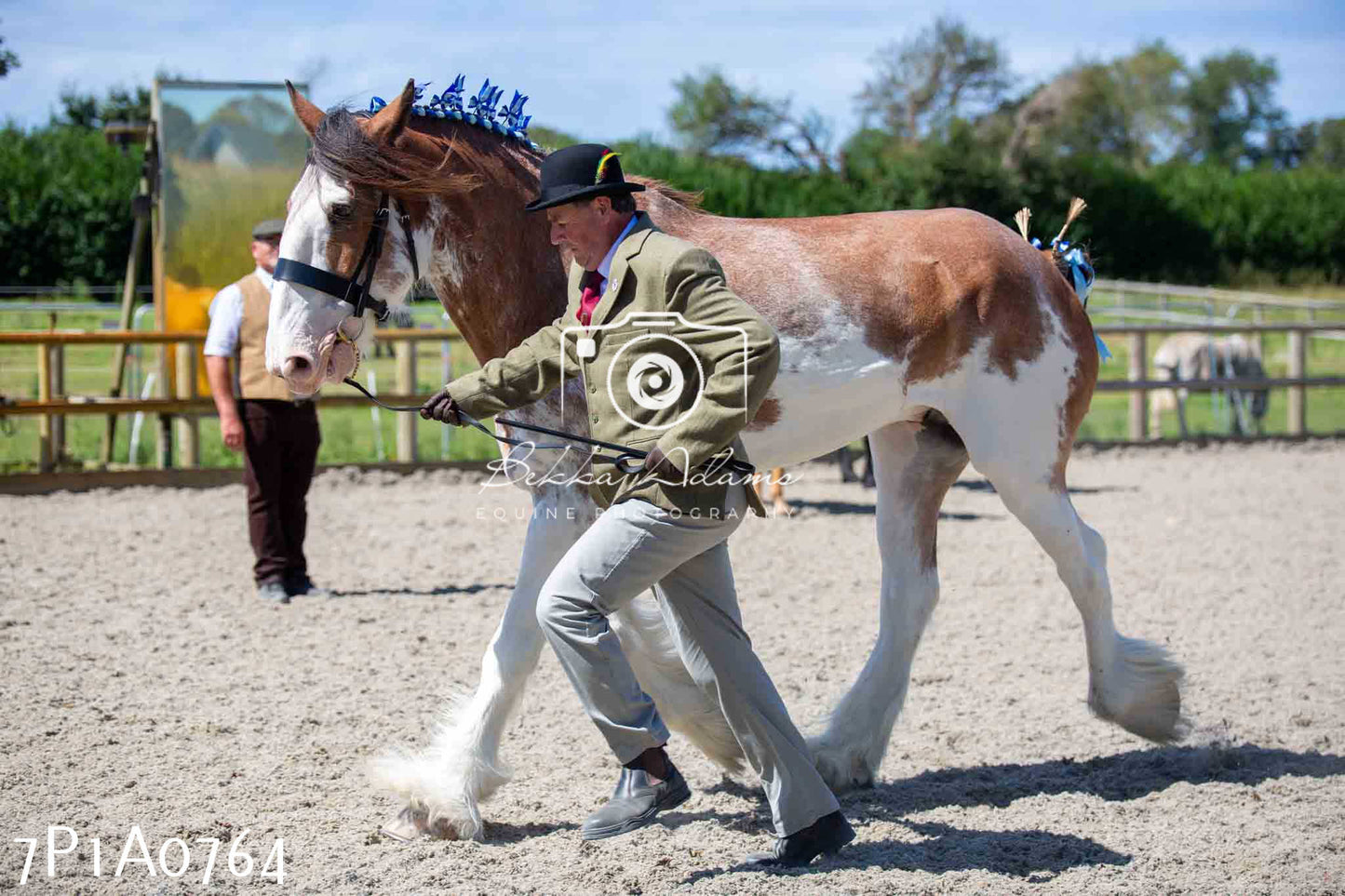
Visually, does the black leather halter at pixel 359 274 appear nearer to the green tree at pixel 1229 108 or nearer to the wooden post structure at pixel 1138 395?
the wooden post structure at pixel 1138 395

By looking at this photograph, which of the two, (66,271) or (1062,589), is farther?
(66,271)

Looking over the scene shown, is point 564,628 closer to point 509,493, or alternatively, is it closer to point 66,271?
point 509,493

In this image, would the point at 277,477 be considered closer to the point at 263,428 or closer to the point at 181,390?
the point at 263,428

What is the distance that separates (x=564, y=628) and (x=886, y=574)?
162cm

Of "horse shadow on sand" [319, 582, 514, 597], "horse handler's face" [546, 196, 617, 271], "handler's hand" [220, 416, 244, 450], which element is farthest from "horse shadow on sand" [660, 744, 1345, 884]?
"handler's hand" [220, 416, 244, 450]

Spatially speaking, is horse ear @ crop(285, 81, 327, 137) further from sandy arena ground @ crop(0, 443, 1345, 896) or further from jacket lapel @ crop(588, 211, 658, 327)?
sandy arena ground @ crop(0, 443, 1345, 896)

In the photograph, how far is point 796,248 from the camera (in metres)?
4.05

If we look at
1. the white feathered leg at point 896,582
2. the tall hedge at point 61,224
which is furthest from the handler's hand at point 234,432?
the tall hedge at point 61,224

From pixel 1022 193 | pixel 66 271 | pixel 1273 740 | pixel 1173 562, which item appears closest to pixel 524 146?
pixel 1273 740

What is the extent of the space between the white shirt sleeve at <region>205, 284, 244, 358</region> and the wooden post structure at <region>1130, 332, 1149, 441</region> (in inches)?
377

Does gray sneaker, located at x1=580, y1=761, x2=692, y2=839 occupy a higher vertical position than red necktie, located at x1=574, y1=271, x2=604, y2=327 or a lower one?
lower

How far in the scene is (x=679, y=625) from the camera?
339 cm

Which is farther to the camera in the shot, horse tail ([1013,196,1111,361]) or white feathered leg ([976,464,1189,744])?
horse tail ([1013,196,1111,361])

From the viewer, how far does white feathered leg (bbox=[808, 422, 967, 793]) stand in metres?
A: 4.19
